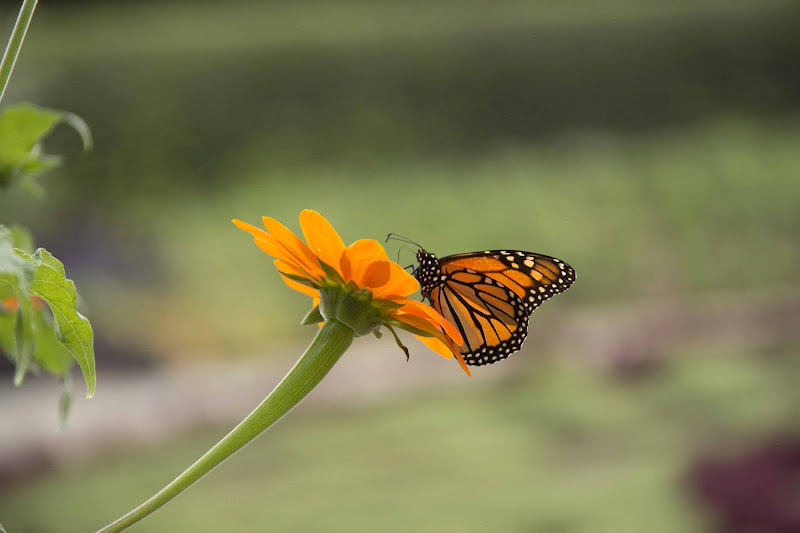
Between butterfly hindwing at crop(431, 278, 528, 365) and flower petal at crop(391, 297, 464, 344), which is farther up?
butterfly hindwing at crop(431, 278, 528, 365)

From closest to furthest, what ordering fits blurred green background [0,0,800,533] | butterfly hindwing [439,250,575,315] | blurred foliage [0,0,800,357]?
butterfly hindwing [439,250,575,315] → blurred green background [0,0,800,533] → blurred foliage [0,0,800,357]

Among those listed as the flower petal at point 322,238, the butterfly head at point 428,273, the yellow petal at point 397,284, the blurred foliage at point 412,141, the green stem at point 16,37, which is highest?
the blurred foliage at point 412,141

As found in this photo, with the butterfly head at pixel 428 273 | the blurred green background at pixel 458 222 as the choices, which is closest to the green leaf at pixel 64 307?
the butterfly head at pixel 428 273

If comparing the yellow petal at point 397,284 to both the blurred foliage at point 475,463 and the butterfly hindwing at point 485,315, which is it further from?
the blurred foliage at point 475,463

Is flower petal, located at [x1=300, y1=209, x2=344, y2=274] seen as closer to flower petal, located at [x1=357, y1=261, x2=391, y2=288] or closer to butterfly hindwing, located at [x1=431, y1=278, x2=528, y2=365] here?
flower petal, located at [x1=357, y1=261, x2=391, y2=288]

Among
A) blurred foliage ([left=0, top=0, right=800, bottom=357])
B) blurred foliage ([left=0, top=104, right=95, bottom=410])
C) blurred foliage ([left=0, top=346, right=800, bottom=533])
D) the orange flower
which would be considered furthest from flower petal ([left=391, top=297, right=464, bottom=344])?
blurred foliage ([left=0, top=0, right=800, bottom=357])

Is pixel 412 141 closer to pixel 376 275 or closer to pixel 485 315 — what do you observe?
pixel 485 315

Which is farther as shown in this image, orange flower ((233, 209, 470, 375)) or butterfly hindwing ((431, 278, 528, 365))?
butterfly hindwing ((431, 278, 528, 365))

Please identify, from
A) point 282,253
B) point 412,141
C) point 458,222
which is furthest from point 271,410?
point 412,141
